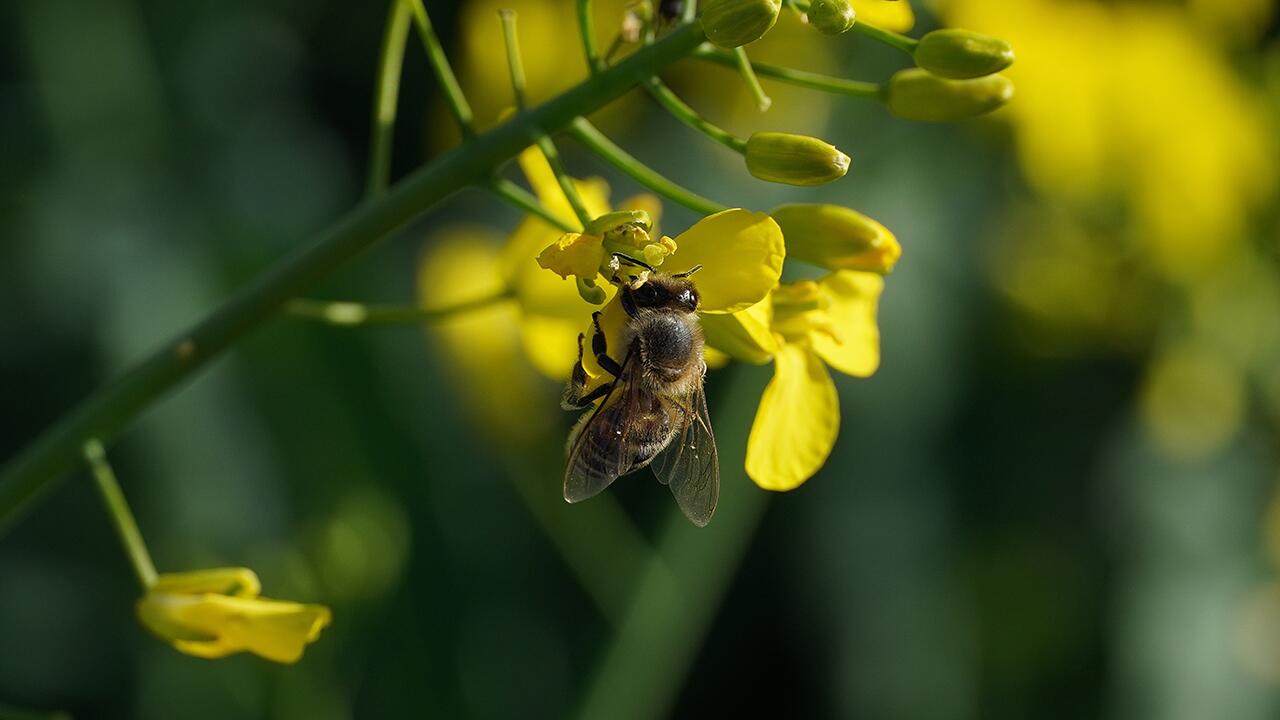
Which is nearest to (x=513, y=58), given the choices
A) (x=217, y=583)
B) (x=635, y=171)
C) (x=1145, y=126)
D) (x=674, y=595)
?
(x=635, y=171)

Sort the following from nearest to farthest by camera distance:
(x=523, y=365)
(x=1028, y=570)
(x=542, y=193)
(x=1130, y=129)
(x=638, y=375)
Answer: (x=638, y=375), (x=542, y=193), (x=523, y=365), (x=1028, y=570), (x=1130, y=129)

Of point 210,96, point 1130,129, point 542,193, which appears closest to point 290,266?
point 542,193

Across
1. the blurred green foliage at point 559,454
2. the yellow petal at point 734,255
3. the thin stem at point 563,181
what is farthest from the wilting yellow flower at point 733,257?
the blurred green foliage at point 559,454

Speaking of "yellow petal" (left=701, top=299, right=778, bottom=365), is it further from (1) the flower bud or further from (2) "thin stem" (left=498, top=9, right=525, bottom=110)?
→ (2) "thin stem" (left=498, top=9, right=525, bottom=110)

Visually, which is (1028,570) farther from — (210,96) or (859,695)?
(210,96)

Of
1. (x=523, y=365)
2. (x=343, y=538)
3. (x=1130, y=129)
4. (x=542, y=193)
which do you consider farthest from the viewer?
(x=1130, y=129)

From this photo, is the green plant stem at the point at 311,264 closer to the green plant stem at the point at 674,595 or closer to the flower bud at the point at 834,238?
the flower bud at the point at 834,238
